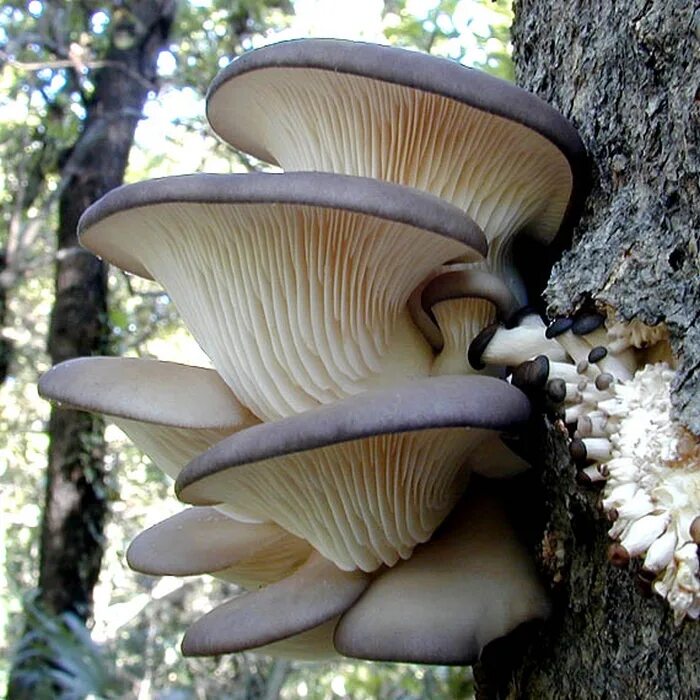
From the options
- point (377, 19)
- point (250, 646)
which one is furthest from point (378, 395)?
point (377, 19)

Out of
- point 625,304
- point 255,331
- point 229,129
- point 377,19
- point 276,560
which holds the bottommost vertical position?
point 276,560

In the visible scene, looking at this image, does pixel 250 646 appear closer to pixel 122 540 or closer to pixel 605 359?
pixel 605 359

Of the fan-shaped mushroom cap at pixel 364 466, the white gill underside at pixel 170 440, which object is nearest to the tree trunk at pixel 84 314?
the white gill underside at pixel 170 440

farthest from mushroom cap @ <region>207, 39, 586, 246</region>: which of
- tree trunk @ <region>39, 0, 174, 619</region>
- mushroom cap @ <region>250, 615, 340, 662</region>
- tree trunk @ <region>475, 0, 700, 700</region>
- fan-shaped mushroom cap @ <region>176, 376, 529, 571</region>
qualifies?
tree trunk @ <region>39, 0, 174, 619</region>

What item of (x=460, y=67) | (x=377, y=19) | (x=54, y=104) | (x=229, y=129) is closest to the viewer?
(x=460, y=67)

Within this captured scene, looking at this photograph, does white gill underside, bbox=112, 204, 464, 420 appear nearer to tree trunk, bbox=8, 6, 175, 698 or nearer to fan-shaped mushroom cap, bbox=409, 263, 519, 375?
fan-shaped mushroom cap, bbox=409, 263, 519, 375

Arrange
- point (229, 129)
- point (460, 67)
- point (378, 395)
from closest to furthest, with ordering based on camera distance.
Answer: point (378, 395) → point (460, 67) → point (229, 129)
